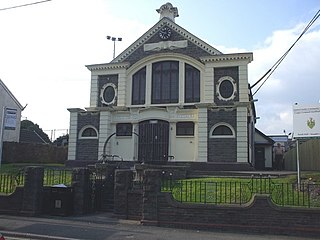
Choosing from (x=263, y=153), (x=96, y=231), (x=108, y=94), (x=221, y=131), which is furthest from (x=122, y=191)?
(x=263, y=153)

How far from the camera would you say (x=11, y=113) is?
14500 millimetres

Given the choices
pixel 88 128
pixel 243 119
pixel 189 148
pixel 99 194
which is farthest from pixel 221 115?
pixel 99 194

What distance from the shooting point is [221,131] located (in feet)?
90.3

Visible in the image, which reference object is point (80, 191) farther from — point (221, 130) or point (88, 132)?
point (88, 132)

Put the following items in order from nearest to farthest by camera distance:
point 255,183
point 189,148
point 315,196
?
point 315,196 < point 255,183 < point 189,148

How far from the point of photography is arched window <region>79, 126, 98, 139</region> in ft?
102

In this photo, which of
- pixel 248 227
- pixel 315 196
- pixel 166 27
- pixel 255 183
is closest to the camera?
pixel 248 227

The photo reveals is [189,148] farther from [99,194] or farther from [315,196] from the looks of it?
[315,196]

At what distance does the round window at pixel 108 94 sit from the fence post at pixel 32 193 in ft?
56.8

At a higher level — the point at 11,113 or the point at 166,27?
the point at 166,27

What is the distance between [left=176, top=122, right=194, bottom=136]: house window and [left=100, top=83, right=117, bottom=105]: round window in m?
6.30

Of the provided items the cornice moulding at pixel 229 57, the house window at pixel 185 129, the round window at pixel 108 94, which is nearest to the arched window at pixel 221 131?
the house window at pixel 185 129

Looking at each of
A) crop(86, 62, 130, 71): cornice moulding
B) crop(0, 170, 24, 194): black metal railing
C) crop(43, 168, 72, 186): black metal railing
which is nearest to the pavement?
crop(0, 170, 24, 194): black metal railing

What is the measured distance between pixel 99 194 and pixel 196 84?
51.1 ft
